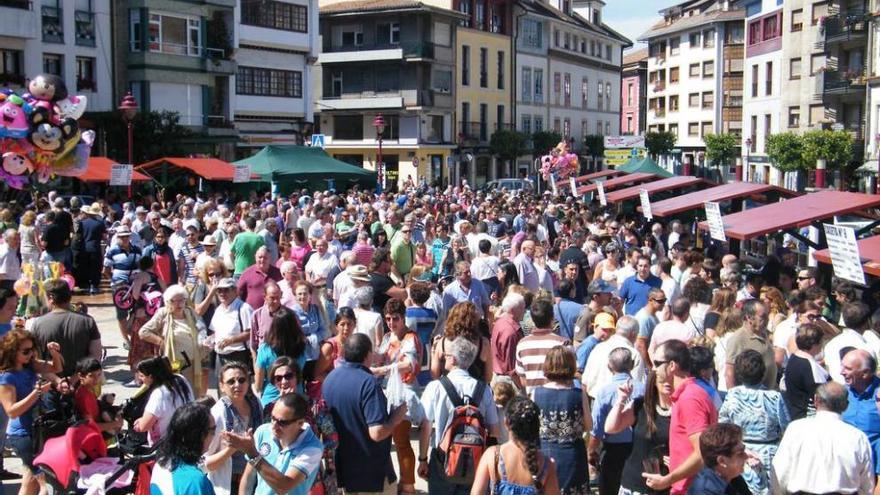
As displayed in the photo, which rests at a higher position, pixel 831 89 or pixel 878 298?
pixel 831 89

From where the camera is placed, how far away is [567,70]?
66.7 metres

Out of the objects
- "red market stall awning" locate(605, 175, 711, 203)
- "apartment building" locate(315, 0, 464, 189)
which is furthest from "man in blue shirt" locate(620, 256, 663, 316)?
"apartment building" locate(315, 0, 464, 189)

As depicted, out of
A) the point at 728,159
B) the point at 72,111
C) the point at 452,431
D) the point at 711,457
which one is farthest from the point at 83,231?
the point at 728,159

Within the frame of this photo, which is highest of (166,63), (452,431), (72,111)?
(166,63)

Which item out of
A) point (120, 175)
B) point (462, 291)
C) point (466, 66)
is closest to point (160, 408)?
point (462, 291)

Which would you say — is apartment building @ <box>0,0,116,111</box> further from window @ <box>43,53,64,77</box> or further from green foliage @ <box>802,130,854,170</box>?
green foliage @ <box>802,130,854,170</box>

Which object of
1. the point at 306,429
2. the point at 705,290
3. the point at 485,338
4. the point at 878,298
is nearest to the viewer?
the point at 306,429

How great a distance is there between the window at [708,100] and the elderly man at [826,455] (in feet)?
209

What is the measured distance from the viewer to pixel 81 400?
6383 millimetres

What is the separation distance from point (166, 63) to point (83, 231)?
20.9 metres

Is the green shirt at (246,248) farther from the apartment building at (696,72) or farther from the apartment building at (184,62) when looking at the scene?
the apartment building at (696,72)

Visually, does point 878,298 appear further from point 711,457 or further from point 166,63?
point 166,63

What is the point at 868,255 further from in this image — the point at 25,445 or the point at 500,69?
the point at 500,69

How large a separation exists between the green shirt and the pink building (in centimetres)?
7309
